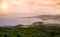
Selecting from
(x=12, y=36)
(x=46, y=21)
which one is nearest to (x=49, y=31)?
(x=46, y=21)

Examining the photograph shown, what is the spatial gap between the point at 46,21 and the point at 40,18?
0.21 ft

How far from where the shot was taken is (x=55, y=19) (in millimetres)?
1949

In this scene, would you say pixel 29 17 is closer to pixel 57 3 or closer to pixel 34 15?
pixel 34 15

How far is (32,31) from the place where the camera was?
6.31 feet

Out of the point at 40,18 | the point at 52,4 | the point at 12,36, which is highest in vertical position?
the point at 52,4

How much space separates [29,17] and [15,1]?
207 mm

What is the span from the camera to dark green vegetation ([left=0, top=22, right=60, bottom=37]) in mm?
1915

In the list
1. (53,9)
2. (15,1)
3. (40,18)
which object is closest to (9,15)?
(15,1)

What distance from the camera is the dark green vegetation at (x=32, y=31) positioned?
192 centimetres

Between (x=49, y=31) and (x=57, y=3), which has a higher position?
(x=57, y=3)

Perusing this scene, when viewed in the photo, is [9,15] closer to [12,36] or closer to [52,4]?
[12,36]

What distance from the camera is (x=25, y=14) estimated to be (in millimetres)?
1952

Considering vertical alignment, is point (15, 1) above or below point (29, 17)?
above

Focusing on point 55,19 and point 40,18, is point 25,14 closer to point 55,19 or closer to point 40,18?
point 40,18
